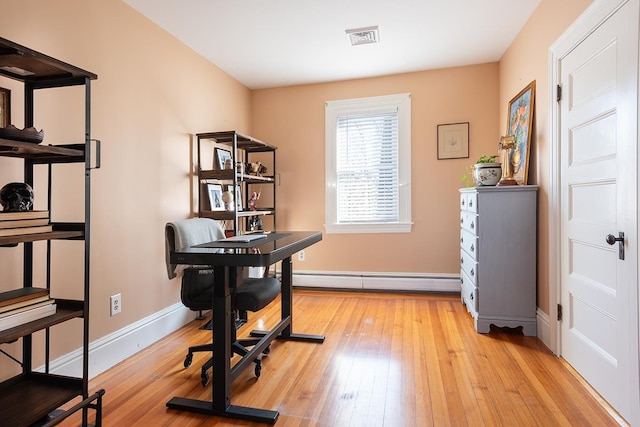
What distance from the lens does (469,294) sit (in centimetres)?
311

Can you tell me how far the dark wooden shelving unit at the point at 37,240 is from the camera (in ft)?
4.60

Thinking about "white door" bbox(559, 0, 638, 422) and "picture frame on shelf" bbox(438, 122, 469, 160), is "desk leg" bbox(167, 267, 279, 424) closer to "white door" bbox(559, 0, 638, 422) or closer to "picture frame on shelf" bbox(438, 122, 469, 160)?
"white door" bbox(559, 0, 638, 422)

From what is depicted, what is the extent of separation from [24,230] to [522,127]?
132 inches

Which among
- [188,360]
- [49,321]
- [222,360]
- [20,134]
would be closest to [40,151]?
[20,134]

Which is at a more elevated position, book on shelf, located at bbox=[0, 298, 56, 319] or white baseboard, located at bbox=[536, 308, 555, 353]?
book on shelf, located at bbox=[0, 298, 56, 319]

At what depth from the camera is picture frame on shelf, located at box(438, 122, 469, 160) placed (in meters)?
3.87

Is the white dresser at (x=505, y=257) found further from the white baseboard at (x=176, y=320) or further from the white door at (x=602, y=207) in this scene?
the white door at (x=602, y=207)

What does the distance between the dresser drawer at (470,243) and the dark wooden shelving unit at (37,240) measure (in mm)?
2612

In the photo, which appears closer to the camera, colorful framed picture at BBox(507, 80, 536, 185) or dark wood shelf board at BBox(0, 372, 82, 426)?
dark wood shelf board at BBox(0, 372, 82, 426)

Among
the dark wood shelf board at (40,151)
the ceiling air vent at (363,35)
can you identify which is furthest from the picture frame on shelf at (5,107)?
the ceiling air vent at (363,35)

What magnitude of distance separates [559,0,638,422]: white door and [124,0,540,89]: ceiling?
0.94 meters

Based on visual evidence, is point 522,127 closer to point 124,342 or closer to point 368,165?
point 368,165

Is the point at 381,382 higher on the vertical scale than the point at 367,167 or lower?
lower

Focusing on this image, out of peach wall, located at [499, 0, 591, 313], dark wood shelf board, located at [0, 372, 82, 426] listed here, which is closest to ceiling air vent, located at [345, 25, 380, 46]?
peach wall, located at [499, 0, 591, 313]
